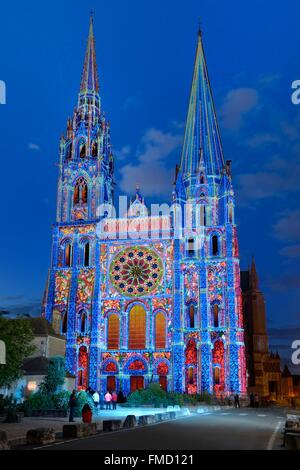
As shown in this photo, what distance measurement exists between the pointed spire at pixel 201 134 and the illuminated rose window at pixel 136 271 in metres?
10.3

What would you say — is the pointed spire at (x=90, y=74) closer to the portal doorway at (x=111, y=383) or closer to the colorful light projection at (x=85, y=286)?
the colorful light projection at (x=85, y=286)

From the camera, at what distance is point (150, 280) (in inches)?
2227

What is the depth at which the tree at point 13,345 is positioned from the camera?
28167 mm

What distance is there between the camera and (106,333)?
56500 mm

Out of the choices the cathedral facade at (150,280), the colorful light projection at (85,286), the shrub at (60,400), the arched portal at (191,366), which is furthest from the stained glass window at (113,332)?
the shrub at (60,400)

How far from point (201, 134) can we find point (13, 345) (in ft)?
133

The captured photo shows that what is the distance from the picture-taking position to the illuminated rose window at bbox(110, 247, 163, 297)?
56531mm

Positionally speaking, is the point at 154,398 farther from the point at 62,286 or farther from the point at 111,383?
the point at 62,286

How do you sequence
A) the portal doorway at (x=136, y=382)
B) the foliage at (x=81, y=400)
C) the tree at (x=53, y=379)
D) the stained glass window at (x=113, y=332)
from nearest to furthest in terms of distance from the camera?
the foliage at (x=81, y=400), the tree at (x=53, y=379), the portal doorway at (x=136, y=382), the stained glass window at (x=113, y=332)

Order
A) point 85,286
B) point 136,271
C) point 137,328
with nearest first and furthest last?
1. point 137,328
2. point 136,271
3. point 85,286

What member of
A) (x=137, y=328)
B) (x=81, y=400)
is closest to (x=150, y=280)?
(x=137, y=328)

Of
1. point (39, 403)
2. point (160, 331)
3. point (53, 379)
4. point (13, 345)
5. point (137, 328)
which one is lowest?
point (39, 403)

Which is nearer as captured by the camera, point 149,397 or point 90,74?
point 149,397

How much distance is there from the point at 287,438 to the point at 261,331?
209 feet
